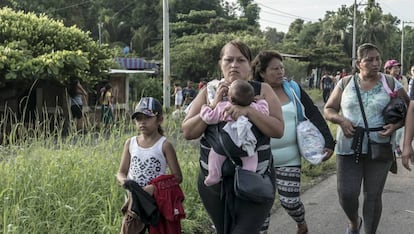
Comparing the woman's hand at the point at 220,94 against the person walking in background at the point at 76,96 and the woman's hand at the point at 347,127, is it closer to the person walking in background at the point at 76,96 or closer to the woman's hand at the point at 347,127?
the woman's hand at the point at 347,127

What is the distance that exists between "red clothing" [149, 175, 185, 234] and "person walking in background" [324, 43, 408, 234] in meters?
1.50

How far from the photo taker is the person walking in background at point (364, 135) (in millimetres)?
4082

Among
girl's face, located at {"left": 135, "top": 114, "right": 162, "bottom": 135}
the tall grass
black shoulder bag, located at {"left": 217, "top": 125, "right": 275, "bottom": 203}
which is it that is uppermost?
girl's face, located at {"left": 135, "top": 114, "right": 162, "bottom": 135}

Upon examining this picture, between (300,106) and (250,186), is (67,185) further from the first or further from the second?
(250,186)

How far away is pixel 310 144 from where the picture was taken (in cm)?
408

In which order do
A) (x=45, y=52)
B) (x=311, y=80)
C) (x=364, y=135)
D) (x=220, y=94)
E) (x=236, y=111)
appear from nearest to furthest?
(x=236, y=111)
(x=220, y=94)
(x=364, y=135)
(x=45, y=52)
(x=311, y=80)

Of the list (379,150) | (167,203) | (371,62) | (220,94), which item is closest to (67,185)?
(167,203)

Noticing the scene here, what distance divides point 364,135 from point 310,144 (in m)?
0.44

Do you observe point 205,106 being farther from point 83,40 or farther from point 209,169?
point 83,40

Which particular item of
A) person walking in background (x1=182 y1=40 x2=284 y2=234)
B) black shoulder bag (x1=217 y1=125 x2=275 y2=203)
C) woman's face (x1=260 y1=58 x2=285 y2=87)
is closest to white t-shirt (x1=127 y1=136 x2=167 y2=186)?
person walking in background (x1=182 y1=40 x2=284 y2=234)

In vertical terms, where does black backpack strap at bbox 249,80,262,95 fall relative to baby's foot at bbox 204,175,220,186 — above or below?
above

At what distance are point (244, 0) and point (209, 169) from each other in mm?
62708

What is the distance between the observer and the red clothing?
11.2 ft

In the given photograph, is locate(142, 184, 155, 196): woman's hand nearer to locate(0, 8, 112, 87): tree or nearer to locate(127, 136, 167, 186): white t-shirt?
locate(127, 136, 167, 186): white t-shirt
